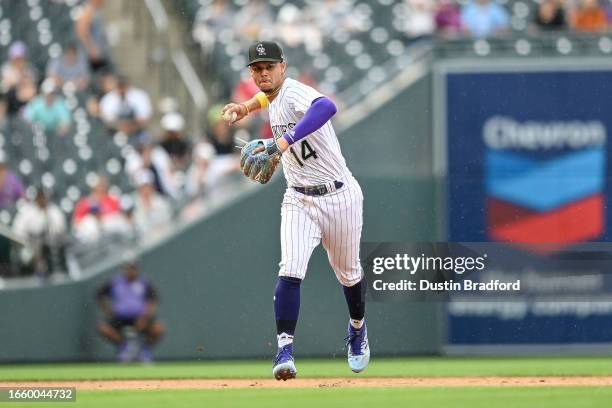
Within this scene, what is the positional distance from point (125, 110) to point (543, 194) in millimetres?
4476

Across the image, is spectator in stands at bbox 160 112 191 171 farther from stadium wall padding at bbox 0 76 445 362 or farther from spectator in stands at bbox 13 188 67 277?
spectator in stands at bbox 13 188 67 277

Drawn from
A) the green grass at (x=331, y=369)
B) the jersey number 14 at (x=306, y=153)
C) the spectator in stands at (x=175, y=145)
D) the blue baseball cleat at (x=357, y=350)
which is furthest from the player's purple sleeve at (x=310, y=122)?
the spectator in stands at (x=175, y=145)

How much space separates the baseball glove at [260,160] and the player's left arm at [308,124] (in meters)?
0.03

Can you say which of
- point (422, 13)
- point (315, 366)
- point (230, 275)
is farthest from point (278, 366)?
point (422, 13)

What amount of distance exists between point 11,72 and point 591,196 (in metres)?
6.36

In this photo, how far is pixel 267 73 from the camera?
27.0ft

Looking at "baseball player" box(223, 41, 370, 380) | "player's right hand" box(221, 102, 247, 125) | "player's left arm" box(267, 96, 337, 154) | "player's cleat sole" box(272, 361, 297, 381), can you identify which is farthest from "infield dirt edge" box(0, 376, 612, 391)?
"player's left arm" box(267, 96, 337, 154)

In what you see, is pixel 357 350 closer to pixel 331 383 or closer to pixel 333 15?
pixel 331 383

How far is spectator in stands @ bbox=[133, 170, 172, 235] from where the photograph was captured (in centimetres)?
1276

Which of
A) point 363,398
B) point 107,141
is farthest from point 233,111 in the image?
point 107,141

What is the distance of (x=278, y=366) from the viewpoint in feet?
26.3

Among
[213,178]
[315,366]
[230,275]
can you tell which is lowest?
[315,366]

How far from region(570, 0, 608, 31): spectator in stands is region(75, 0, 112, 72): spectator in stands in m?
5.12

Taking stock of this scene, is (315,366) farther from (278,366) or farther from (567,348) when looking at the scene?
(278,366)
